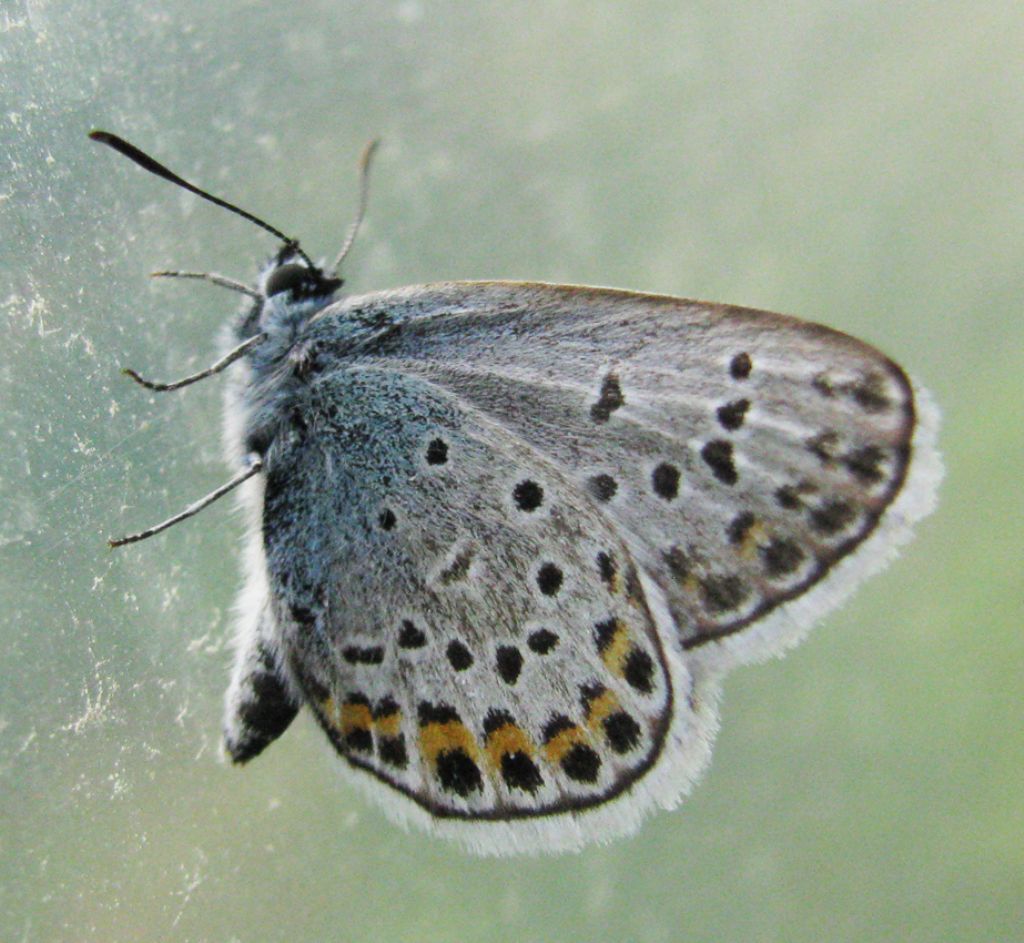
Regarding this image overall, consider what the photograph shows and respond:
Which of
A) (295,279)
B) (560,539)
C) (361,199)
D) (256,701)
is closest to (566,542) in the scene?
(560,539)

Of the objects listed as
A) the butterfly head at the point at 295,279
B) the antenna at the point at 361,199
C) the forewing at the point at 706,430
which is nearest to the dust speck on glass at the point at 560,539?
the forewing at the point at 706,430

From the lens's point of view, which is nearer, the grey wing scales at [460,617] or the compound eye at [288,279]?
the grey wing scales at [460,617]

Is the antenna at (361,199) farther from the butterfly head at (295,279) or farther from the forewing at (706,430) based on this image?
the forewing at (706,430)

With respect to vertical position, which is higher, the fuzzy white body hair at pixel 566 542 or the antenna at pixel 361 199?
the antenna at pixel 361 199

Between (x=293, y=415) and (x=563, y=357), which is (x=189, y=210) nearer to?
(x=293, y=415)

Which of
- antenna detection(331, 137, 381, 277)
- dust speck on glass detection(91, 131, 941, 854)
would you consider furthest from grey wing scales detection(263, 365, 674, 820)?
antenna detection(331, 137, 381, 277)

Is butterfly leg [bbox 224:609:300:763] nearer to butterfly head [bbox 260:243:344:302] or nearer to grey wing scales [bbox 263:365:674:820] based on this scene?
grey wing scales [bbox 263:365:674:820]

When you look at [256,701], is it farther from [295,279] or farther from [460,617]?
[295,279]
